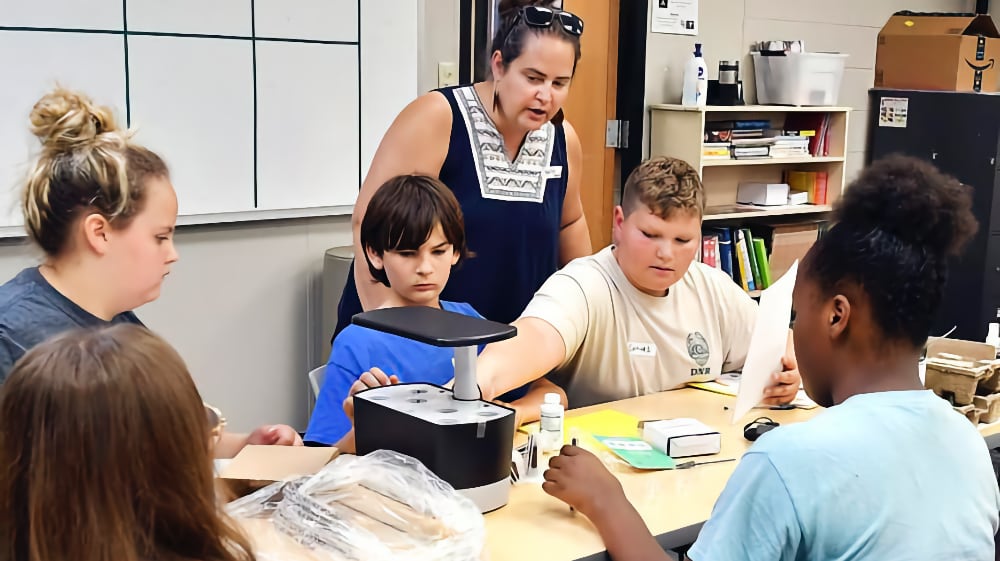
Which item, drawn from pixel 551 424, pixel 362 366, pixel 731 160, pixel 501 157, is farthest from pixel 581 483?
pixel 731 160

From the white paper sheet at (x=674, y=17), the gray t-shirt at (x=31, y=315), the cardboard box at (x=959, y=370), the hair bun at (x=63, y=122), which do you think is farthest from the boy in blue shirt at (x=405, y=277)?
the white paper sheet at (x=674, y=17)

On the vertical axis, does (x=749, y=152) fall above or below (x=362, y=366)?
above

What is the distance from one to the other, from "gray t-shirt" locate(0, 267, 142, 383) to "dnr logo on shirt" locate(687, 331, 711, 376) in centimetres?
136

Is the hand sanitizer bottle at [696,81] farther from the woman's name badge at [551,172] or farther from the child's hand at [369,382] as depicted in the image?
the child's hand at [369,382]

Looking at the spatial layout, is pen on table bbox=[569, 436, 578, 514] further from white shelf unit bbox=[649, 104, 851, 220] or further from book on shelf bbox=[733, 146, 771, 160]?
book on shelf bbox=[733, 146, 771, 160]

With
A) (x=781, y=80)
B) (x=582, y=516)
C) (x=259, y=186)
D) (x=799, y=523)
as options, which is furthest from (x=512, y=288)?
(x=781, y=80)

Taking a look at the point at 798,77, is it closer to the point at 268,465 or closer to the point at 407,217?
the point at 407,217

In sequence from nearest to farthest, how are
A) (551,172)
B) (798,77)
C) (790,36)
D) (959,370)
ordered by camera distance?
(959,370)
(551,172)
(798,77)
(790,36)

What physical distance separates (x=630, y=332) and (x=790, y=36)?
306 cm

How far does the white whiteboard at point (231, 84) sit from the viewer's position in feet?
9.04

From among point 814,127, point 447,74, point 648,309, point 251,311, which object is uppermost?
point 447,74

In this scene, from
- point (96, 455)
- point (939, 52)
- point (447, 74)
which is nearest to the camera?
point (96, 455)

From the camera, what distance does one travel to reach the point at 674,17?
436cm

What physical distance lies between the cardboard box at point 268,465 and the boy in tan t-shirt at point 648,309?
64 cm
